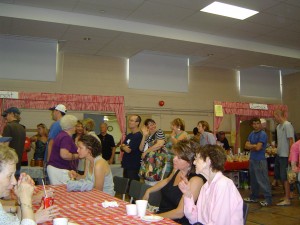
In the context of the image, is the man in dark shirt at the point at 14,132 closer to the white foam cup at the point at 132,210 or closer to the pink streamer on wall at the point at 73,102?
the pink streamer on wall at the point at 73,102

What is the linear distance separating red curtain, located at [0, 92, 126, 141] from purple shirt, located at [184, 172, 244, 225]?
5182 mm

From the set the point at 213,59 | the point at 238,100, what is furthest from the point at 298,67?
the point at 213,59

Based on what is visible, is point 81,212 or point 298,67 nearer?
point 81,212

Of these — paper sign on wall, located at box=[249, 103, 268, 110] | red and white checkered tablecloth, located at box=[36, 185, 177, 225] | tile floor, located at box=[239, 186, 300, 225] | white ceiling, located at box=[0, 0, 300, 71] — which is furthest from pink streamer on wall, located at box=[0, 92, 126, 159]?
red and white checkered tablecloth, located at box=[36, 185, 177, 225]

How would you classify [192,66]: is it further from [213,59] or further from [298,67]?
[298,67]

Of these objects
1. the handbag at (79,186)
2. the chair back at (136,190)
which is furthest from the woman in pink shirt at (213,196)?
the handbag at (79,186)

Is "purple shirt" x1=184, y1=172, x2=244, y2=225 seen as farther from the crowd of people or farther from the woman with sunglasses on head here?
the woman with sunglasses on head

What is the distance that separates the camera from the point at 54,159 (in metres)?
3.43

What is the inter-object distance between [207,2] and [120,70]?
3239 mm

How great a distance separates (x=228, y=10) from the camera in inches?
211

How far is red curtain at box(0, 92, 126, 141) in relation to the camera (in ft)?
21.2

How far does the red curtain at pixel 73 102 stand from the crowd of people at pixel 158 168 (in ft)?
2.98

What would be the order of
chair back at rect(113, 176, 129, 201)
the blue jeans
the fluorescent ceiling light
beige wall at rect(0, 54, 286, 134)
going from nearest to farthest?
chair back at rect(113, 176, 129, 201), the blue jeans, the fluorescent ceiling light, beige wall at rect(0, 54, 286, 134)

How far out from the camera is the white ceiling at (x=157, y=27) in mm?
5094
